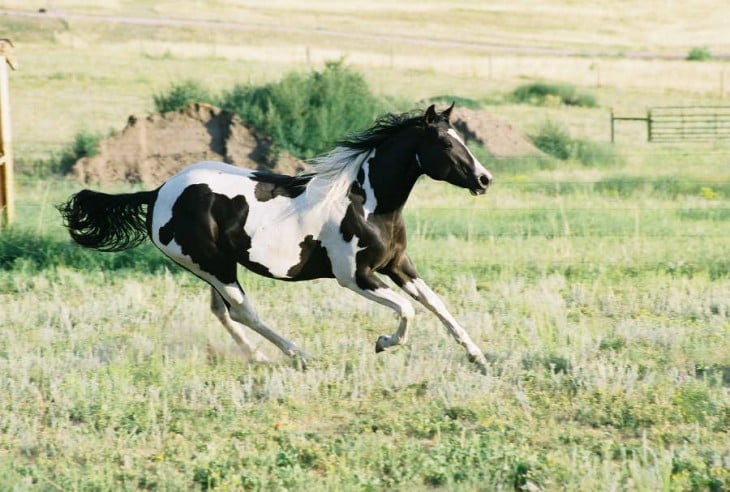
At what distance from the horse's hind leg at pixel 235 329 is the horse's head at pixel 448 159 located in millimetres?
1774

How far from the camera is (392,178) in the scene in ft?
27.0

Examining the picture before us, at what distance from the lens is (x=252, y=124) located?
23.3m

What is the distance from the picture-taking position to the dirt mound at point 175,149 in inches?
791

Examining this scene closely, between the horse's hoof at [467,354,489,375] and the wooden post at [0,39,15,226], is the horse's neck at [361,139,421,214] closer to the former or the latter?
the horse's hoof at [467,354,489,375]

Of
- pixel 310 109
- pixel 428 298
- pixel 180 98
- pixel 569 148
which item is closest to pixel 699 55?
pixel 569 148

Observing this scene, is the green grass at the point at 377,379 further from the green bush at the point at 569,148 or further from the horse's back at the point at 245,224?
the green bush at the point at 569,148

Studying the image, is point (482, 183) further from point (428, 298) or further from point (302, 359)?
point (302, 359)

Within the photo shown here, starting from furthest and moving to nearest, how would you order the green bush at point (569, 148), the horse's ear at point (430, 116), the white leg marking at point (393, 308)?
1. the green bush at point (569, 148)
2. the white leg marking at point (393, 308)
3. the horse's ear at point (430, 116)

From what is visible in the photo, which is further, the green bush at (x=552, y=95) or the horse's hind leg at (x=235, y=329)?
the green bush at (x=552, y=95)

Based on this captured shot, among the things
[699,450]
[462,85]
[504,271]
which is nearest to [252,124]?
[504,271]

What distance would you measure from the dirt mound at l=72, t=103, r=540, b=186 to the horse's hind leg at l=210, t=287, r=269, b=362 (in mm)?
10867

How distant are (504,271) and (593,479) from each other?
6.23 m

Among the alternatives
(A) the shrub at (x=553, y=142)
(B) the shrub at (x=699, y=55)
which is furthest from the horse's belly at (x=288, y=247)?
(B) the shrub at (x=699, y=55)

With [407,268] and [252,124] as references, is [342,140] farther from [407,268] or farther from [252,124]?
[252,124]
